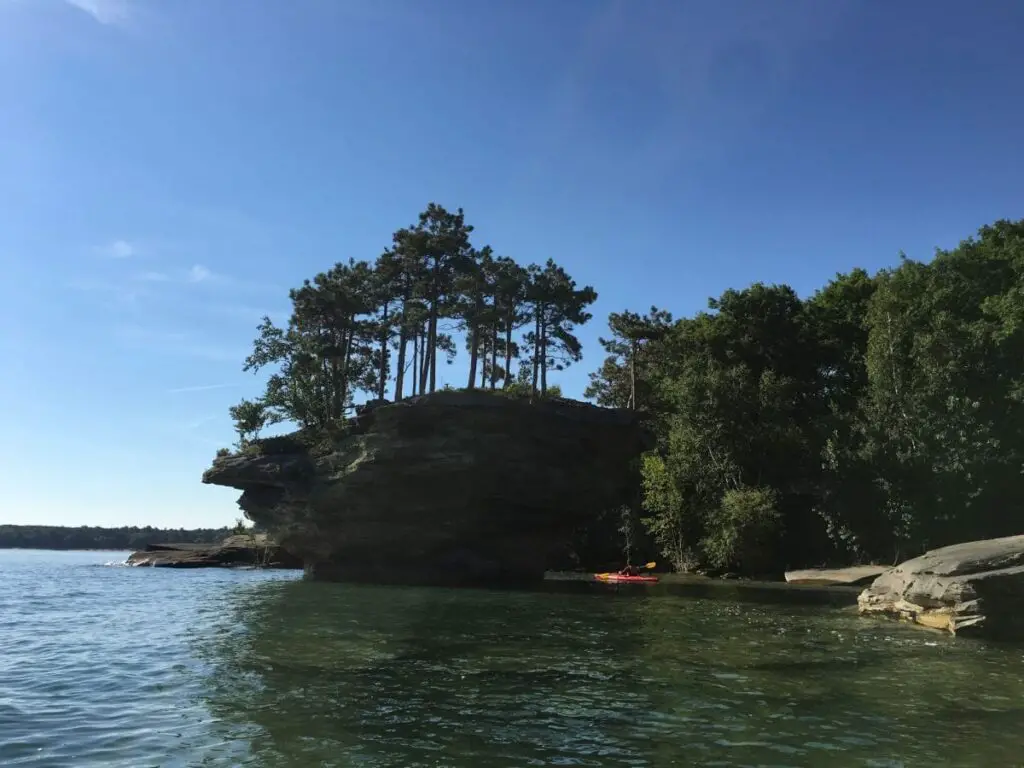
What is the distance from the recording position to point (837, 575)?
36562 mm

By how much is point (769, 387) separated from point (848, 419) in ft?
15.5

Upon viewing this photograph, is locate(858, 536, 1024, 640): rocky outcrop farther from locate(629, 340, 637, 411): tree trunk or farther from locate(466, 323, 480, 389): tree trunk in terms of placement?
locate(629, 340, 637, 411): tree trunk

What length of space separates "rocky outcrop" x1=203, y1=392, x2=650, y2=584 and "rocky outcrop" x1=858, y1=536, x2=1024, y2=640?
81.0ft

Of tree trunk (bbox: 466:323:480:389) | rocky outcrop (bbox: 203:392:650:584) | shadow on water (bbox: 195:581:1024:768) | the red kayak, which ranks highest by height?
tree trunk (bbox: 466:323:480:389)

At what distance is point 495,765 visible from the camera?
7617 mm

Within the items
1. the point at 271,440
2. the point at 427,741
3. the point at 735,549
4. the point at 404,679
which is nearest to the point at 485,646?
the point at 404,679

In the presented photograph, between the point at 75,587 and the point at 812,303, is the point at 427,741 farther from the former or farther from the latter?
the point at 812,303

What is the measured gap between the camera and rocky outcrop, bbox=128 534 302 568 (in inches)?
2414

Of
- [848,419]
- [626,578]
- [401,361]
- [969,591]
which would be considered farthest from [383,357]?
[969,591]

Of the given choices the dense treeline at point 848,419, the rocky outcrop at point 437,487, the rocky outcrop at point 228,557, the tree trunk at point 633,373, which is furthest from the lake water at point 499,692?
the rocky outcrop at point 228,557

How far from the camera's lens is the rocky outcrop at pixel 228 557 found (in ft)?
201

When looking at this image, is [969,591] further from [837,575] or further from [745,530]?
[745,530]

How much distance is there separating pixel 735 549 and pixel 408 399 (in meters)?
22.2

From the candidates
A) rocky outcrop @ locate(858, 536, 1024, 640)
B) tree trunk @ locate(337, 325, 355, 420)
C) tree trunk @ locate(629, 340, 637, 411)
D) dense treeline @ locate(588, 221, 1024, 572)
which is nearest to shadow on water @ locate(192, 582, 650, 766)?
rocky outcrop @ locate(858, 536, 1024, 640)
